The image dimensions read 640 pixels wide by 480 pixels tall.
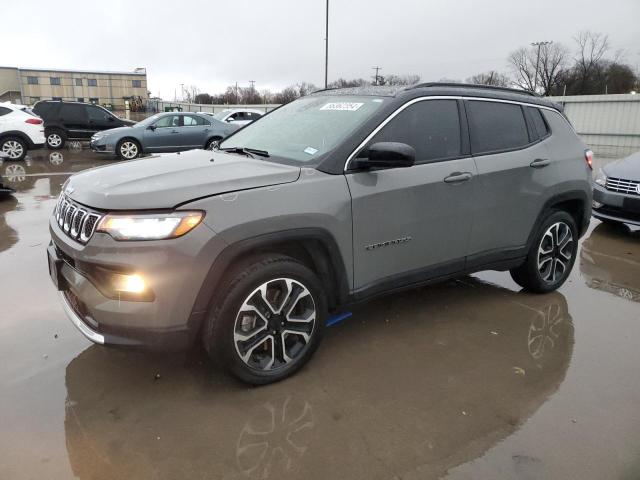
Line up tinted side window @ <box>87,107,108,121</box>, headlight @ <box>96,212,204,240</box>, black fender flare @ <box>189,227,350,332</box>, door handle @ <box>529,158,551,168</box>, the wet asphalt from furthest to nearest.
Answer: tinted side window @ <box>87,107,108,121</box>, door handle @ <box>529,158,551,168</box>, black fender flare @ <box>189,227,350,332</box>, headlight @ <box>96,212,204,240</box>, the wet asphalt

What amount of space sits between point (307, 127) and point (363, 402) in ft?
6.35

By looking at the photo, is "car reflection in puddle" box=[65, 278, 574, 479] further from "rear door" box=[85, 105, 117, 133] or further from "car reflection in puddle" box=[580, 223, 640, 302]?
"rear door" box=[85, 105, 117, 133]

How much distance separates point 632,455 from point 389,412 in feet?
4.00

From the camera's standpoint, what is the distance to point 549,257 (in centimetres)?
443

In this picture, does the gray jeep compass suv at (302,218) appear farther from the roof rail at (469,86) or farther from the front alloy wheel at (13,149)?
the front alloy wheel at (13,149)

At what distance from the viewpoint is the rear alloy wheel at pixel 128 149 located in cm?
1455

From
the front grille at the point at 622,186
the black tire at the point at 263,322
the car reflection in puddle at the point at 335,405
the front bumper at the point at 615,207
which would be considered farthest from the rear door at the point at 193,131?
the black tire at the point at 263,322

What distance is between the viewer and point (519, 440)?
2.59 m

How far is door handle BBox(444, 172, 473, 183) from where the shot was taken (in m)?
3.51

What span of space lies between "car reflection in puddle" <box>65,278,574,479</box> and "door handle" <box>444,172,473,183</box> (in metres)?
1.16

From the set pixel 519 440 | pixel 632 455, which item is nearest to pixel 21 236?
pixel 519 440

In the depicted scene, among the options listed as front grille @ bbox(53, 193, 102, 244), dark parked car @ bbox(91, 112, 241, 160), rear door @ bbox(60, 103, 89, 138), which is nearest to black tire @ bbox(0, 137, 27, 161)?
dark parked car @ bbox(91, 112, 241, 160)

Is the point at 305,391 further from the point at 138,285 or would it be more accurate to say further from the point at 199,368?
the point at 138,285

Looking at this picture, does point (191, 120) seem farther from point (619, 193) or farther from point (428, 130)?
point (428, 130)
